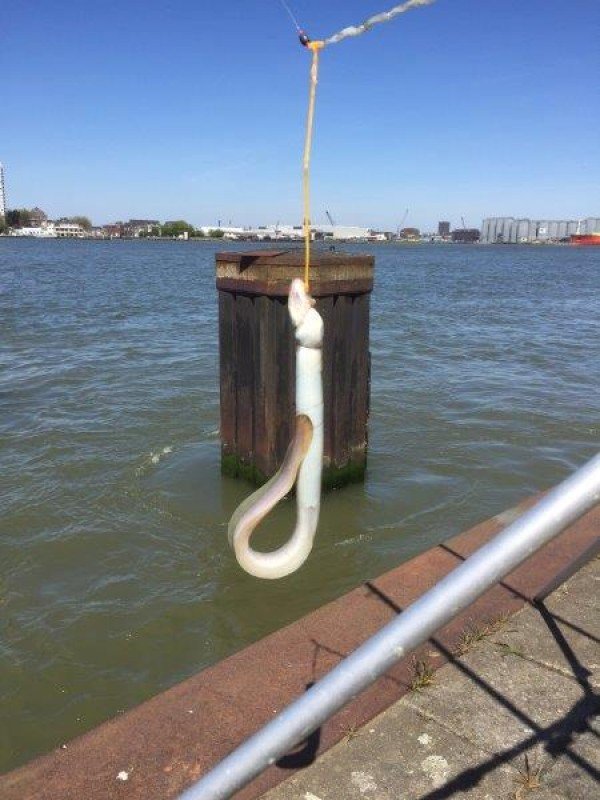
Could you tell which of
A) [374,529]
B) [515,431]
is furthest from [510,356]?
[374,529]

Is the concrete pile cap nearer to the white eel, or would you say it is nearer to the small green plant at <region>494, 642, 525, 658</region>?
the small green plant at <region>494, 642, 525, 658</region>

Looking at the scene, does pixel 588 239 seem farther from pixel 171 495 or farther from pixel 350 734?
pixel 350 734

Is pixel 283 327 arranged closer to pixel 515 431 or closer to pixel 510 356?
pixel 515 431

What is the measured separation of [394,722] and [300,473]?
5.41 feet

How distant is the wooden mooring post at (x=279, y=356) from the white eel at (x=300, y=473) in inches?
144

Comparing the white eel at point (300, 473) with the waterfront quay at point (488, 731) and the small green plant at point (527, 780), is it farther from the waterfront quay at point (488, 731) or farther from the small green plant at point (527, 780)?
the small green plant at point (527, 780)

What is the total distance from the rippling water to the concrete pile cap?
2177 mm

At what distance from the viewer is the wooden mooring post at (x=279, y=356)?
5.50m

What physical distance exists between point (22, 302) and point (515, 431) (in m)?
22.3

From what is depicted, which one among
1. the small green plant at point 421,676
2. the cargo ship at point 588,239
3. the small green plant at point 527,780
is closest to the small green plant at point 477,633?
the small green plant at point 421,676

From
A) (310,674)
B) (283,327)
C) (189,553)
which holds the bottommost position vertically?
(189,553)

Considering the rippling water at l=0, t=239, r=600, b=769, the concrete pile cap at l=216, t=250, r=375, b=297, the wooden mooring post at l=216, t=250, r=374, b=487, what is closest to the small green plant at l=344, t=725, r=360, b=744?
the rippling water at l=0, t=239, r=600, b=769

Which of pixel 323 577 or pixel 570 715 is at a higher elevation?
pixel 570 715

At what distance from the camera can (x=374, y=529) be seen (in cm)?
652
